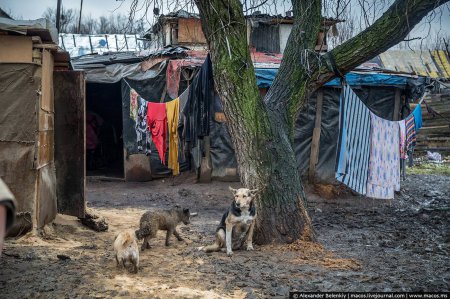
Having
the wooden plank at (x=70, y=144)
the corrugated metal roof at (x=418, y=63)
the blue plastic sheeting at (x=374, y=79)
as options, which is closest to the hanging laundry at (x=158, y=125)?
the wooden plank at (x=70, y=144)

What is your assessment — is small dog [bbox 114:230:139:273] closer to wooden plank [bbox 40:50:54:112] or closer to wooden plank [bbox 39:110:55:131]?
wooden plank [bbox 39:110:55:131]

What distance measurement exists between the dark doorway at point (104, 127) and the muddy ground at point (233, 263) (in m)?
6.09

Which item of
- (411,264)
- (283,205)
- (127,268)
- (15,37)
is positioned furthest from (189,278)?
(15,37)

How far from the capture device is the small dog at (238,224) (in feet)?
21.2

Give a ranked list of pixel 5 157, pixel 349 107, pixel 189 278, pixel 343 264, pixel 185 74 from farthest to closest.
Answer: pixel 185 74
pixel 349 107
pixel 5 157
pixel 343 264
pixel 189 278

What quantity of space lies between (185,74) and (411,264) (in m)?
7.82

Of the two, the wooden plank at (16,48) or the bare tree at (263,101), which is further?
the bare tree at (263,101)

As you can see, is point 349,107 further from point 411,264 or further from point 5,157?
point 5,157

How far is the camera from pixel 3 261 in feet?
18.0

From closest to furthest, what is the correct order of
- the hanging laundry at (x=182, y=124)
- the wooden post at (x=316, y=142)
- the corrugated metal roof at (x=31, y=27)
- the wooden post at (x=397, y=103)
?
the corrugated metal roof at (x=31, y=27), the hanging laundry at (x=182, y=124), the wooden post at (x=316, y=142), the wooden post at (x=397, y=103)

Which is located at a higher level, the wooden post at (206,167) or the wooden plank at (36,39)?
the wooden plank at (36,39)

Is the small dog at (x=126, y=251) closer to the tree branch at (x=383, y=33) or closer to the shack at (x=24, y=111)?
the shack at (x=24, y=111)

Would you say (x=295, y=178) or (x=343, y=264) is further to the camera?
(x=295, y=178)

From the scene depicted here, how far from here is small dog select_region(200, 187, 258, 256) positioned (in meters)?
6.45
